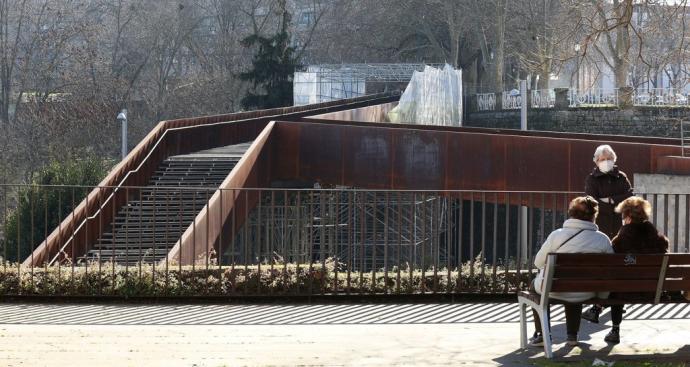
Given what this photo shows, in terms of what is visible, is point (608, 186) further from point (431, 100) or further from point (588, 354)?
point (431, 100)

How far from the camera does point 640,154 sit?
79.7 feet

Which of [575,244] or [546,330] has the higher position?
[575,244]

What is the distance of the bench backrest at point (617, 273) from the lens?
8.68 metres

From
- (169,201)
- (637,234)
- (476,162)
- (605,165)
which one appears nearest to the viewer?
(637,234)

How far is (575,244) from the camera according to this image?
9.05m

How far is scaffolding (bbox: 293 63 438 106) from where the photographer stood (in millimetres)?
61469

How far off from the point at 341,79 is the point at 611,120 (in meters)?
14.9

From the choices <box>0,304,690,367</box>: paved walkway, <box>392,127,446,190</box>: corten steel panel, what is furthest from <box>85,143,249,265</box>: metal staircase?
<box>0,304,690,367</box>: paved walkway

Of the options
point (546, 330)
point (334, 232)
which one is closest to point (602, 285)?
point (546, 330)

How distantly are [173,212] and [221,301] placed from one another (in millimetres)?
12700

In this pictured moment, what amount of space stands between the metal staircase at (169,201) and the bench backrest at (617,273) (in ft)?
39.4

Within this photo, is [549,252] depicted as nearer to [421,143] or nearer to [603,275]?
[603,275]

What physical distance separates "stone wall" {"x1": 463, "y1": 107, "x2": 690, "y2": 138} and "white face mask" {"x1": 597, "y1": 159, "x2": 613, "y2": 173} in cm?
4230

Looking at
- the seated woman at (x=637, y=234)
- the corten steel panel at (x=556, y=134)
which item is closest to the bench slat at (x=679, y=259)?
the seated woman at (x=637, y=234)
